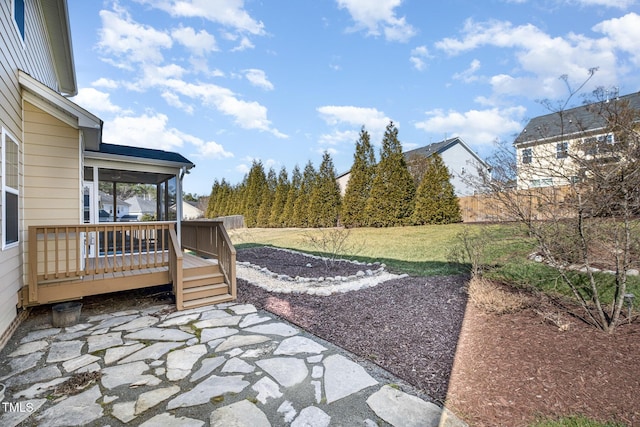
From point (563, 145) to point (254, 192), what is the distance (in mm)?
21958

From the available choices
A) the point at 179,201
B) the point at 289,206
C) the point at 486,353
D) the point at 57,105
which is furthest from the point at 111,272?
the point at 289,206

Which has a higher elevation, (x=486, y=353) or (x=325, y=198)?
(x=325, y=198)

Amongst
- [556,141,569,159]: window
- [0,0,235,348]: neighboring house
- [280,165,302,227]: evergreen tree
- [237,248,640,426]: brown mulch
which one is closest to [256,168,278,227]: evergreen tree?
[280,165,302,227]: evergreen tree

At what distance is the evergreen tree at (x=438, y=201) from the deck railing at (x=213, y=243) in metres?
10.8

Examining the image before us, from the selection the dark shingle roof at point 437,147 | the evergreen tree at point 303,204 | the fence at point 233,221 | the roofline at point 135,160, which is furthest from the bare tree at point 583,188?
the fence at point 233,221

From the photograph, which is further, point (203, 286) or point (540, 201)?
point (203, 286)

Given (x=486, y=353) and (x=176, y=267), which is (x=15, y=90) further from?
(x=486, y=353)

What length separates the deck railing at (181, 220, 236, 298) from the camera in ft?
17.7

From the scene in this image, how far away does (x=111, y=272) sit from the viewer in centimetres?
513

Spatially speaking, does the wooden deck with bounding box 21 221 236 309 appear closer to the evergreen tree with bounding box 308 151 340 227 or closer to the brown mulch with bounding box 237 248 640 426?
the brown mulch with bounding box 237 248 640 426

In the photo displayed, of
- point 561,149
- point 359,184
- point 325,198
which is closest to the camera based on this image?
point 561,149

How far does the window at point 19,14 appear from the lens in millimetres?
4344

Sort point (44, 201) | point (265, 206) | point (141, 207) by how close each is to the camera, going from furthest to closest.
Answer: point (265, 206)
point (141, 207)
point (44, 201)

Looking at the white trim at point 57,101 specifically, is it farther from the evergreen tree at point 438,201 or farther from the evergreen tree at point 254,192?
the evergreen tree at point 254,192
